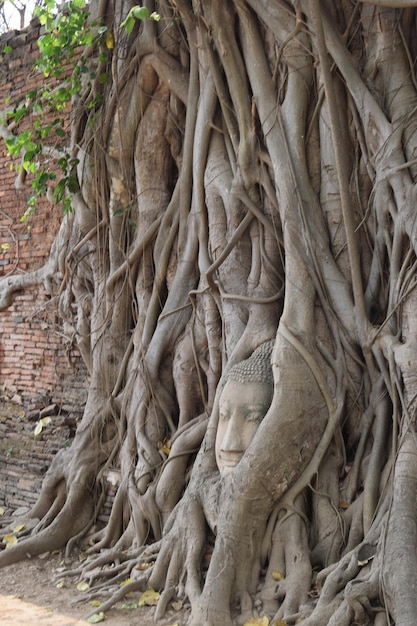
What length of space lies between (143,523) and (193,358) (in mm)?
1126

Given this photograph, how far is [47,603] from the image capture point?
4844 millimetres

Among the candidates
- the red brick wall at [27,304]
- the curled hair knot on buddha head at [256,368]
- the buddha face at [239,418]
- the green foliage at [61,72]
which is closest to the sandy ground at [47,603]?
the buddha face at [239,418]

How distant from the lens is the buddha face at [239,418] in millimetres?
4641

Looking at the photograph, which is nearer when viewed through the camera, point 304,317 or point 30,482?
point 304,317

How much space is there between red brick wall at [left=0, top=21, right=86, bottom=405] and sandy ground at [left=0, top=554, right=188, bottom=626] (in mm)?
1875

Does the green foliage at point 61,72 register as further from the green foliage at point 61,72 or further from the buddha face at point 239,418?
the buddha face at point 239,418

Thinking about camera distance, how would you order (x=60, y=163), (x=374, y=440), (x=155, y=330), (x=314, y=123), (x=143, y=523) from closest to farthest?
(x=374, y=440), (x=314, y=123), (x=143, y=523), (x=155, y=330), (x=60, y=163)

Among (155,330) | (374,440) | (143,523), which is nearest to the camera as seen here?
(374,440)

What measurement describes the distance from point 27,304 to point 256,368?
3.52 metres

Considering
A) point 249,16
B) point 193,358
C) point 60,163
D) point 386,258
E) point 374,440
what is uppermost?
point 249,16

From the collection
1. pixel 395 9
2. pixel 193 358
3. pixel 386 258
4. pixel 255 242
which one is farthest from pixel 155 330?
pixel 395 9

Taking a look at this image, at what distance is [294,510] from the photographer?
14.6 feet

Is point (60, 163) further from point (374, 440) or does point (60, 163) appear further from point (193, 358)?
point (374, 440)

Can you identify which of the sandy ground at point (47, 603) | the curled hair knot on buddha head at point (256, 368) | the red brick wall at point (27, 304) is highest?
the red brick wall at point (27, 304)
